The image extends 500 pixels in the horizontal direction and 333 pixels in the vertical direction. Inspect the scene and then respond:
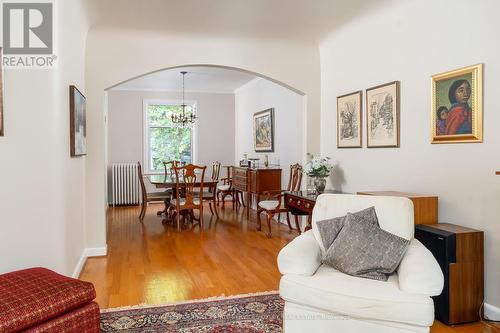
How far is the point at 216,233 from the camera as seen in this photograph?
5.46 meters

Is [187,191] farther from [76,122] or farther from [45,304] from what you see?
[45,304]

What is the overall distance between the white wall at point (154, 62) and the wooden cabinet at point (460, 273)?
103 inches

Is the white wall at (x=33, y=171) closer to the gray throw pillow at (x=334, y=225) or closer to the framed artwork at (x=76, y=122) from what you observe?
the framed artwork at (x=76, y=122)

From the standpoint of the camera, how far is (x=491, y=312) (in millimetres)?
2658

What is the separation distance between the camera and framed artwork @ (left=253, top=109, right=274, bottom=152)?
6863mm

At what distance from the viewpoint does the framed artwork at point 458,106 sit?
9.01 feet

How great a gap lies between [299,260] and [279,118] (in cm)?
450

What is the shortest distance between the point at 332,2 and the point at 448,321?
2.77 metres

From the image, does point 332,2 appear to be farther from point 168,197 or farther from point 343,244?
point 168,197

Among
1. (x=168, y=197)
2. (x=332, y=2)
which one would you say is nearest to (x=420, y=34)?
(x=332, y=2)

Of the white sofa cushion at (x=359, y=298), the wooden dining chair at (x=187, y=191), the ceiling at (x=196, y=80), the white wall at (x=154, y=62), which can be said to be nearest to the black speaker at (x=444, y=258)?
the white sofa cushion at (x=359, y=298)

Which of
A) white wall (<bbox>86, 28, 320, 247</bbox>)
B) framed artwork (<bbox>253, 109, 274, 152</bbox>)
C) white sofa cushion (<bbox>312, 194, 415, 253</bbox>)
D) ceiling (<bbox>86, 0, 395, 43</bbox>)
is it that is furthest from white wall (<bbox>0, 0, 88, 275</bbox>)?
framed artwork (<bbox>253, 109, 274, 152</bbox>)

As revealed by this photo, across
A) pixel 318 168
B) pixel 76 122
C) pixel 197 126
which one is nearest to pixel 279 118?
pixel 318 168

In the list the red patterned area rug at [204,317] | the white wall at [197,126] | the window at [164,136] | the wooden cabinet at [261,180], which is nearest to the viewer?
the red patterned area rug at [204,317]
